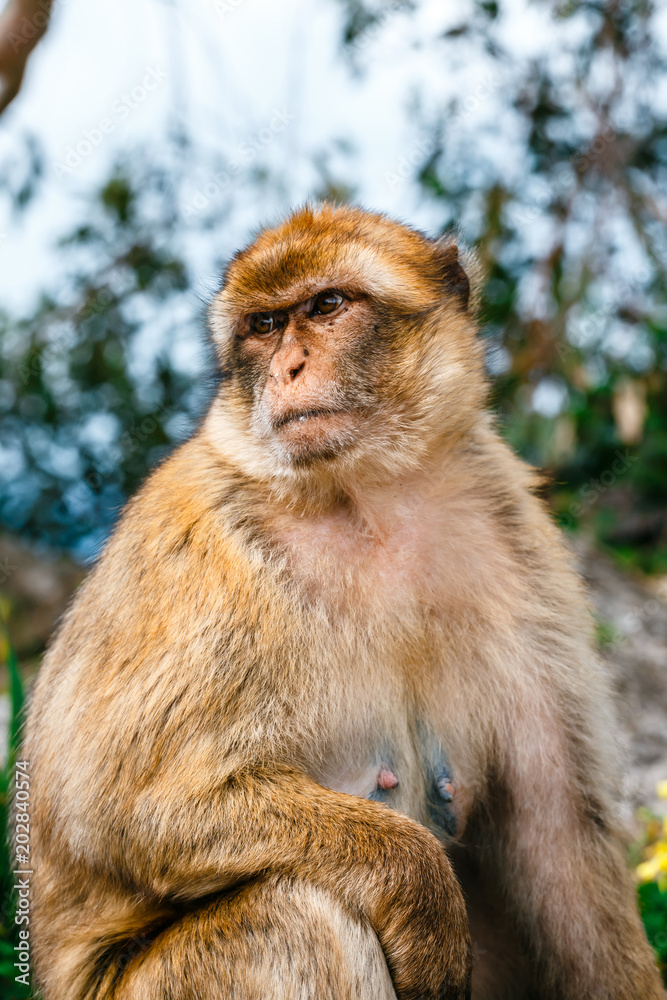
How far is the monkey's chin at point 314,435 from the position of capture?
216 cm

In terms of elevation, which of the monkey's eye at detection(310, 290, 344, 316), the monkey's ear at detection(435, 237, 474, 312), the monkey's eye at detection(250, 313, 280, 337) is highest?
the monkey's ear at detection(435, 237, 474, 312)

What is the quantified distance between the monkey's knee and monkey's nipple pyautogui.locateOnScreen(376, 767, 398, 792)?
0.38 m

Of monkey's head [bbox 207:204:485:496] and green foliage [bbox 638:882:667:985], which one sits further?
green foliage [bbox 638:882:667:985]

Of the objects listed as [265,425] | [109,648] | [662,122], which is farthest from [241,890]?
[662,122]

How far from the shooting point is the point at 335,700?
2115mm

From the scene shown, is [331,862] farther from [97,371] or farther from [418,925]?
[97,371]

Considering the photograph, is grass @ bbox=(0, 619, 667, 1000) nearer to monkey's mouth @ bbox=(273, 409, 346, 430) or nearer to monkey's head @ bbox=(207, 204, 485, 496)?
monkey's head @ bbox=(207, 204, 485, 496)

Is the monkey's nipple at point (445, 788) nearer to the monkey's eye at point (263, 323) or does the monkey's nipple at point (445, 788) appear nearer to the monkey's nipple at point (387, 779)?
the monkey's nipple at point (387, 779)

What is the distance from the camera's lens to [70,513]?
17.7ft

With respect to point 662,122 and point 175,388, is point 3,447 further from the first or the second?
point 662,122

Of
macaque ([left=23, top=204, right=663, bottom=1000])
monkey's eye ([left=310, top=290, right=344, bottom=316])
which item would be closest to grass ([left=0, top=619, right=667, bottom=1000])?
macaque ([left=23, top=204, right=663, bottom=1000])

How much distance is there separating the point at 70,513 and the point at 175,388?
3.57ft

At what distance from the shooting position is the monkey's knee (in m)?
1.78

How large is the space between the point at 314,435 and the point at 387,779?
2.89 feet
